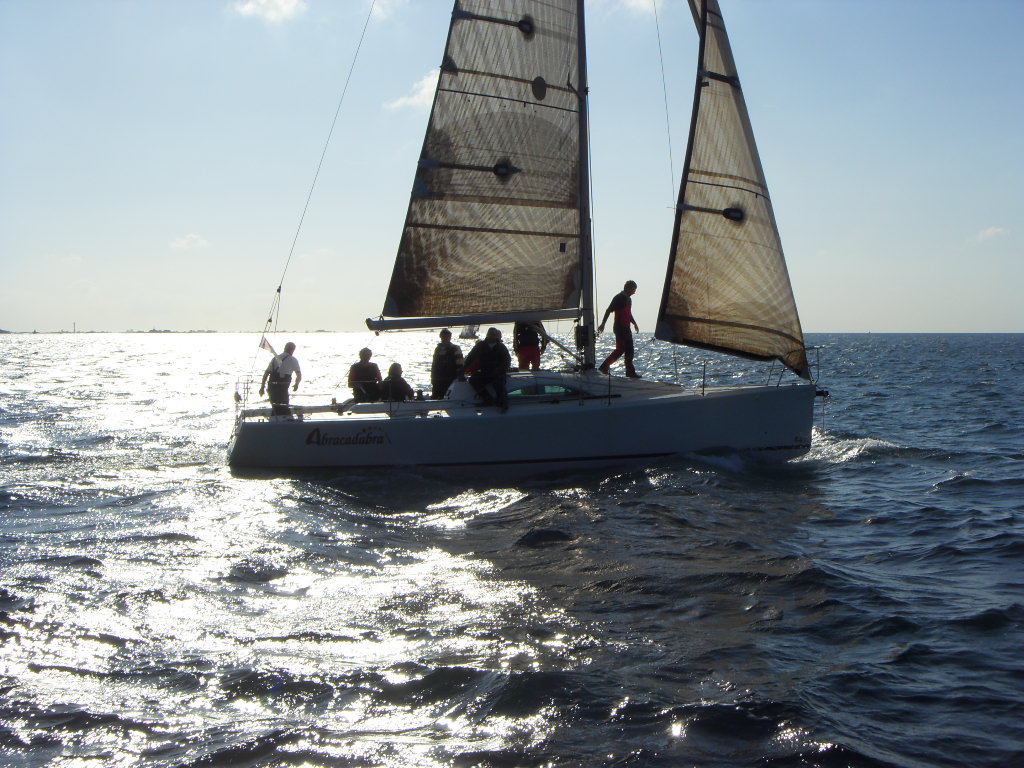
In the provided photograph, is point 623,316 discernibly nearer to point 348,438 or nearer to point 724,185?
point 724,185

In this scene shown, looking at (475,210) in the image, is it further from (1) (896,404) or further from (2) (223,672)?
(1) (896,404)

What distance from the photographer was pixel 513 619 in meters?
6.43

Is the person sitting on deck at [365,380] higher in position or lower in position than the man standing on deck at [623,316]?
lower

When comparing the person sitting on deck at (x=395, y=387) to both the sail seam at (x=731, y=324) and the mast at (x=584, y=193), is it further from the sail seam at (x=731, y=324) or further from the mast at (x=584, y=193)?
the sail seam at (x=731, y=324)

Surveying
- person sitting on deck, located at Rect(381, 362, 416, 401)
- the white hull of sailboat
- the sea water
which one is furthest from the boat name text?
person sitting on deck, located at Rect(381, 362, 416, 401)

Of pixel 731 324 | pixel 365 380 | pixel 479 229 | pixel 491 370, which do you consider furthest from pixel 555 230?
pixel 365 380

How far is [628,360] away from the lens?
14.0 m

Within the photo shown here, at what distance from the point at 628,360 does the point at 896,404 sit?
13262 millimetres

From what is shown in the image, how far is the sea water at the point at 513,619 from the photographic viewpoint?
469cm

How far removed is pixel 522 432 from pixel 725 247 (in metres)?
4.08

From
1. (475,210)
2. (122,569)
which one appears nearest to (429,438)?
(475,210)

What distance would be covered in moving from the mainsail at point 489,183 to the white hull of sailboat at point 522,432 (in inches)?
56.8

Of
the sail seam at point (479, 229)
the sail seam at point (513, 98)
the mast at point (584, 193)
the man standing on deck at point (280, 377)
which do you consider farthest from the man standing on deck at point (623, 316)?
the man standing on deck at point (280, 377)

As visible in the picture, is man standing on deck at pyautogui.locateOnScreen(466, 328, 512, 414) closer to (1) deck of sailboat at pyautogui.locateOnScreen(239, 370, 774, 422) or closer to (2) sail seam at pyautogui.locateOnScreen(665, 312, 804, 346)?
(1) deck of sailboat at pyautogui.locateOnScreen(239, 370, 774, 422)
